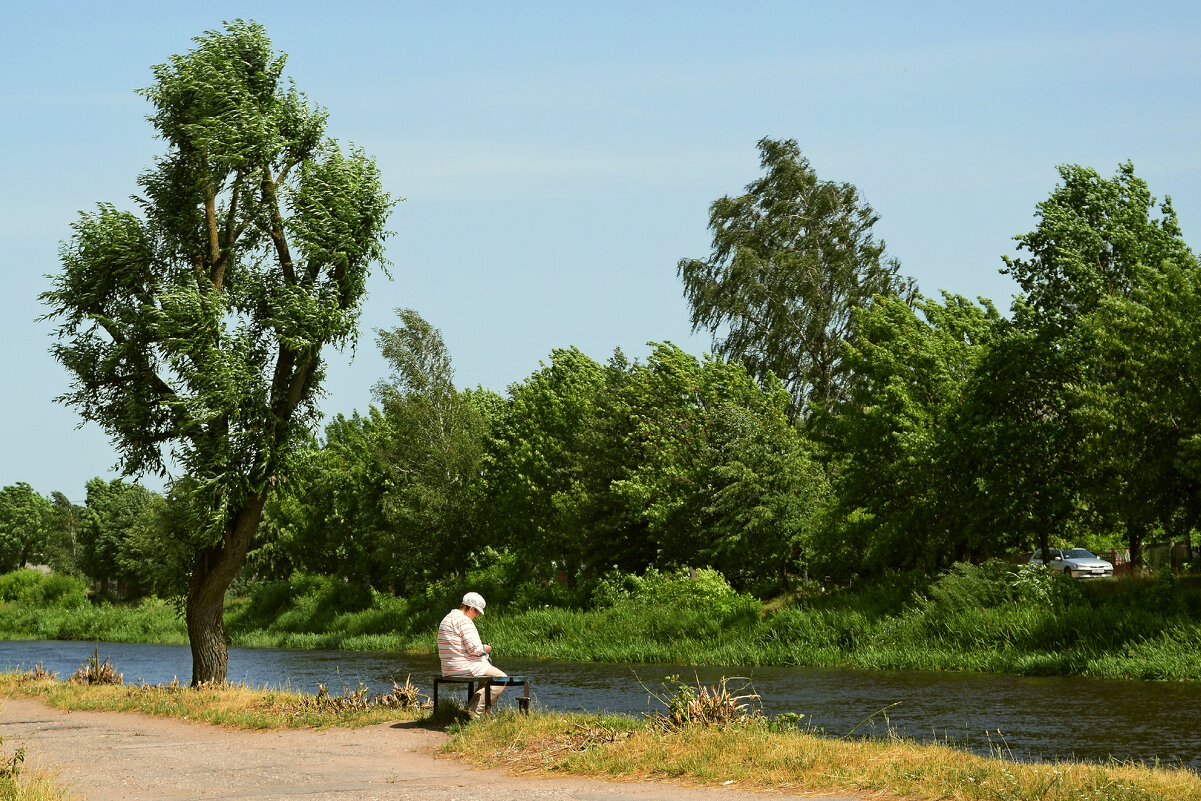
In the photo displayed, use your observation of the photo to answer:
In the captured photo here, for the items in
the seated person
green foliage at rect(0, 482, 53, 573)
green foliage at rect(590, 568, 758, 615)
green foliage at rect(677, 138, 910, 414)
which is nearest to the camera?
the seated person

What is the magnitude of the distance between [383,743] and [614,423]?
133ft

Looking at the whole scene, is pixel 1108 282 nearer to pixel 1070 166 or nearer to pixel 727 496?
pixel 1070 166

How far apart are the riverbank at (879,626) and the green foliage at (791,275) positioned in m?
16.2

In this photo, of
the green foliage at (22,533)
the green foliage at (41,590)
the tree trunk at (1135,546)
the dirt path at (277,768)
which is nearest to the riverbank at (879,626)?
the tree trunk at (1135,546)

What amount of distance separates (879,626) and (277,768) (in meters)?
27.9

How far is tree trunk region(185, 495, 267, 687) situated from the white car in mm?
33084

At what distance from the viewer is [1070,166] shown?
131 feet

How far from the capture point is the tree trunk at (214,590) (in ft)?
79.3

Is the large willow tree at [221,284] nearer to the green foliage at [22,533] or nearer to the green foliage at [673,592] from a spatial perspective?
the green foliage at [673,592]

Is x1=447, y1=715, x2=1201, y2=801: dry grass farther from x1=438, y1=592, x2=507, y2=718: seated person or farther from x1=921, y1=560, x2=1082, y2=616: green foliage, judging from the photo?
x1=921, y1=560, x2=1082, y2=616: green foliage

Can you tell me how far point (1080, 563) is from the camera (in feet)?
163

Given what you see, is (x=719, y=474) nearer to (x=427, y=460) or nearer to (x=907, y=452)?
(x=907, y=452)

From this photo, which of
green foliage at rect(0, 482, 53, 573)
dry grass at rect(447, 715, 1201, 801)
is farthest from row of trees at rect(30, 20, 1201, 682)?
green foliage at rect(0, 482, 53, 573)

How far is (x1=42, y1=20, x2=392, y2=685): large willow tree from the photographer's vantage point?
23.2 meters
